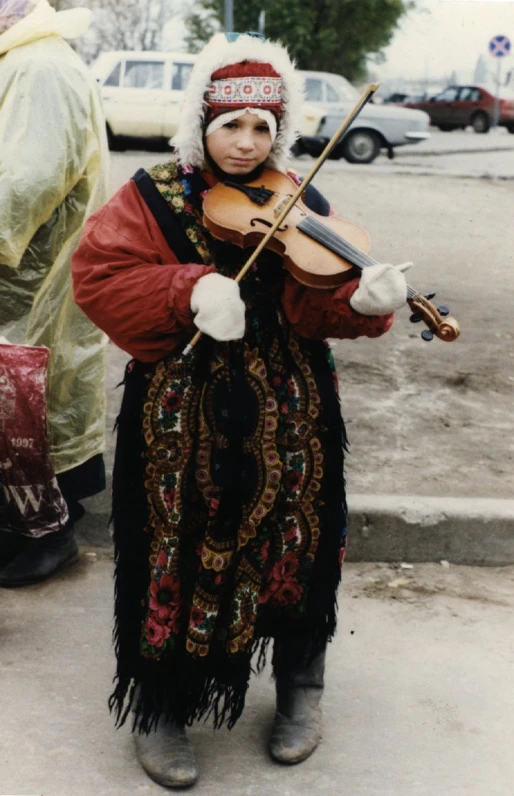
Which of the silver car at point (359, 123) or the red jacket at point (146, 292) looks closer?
the red jacket at point (146, 292)

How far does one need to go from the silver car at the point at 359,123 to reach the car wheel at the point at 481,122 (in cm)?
993

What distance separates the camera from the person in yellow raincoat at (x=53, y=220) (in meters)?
3.20

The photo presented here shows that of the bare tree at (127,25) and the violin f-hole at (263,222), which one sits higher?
the violin f-hole at (263,222)

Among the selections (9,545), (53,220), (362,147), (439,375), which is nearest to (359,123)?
(362,147)

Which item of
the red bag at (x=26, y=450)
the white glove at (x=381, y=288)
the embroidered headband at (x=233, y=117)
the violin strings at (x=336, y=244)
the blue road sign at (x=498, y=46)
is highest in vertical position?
the embroidered headband at (x=233, y=117)

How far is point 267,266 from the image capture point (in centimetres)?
249

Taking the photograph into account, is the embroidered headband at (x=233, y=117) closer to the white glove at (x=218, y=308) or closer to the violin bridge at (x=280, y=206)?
the violin bridge at (x=280, y=206)

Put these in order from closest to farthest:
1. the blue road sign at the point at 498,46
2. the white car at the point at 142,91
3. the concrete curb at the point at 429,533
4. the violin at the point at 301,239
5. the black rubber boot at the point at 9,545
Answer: the violin at the point at 301,239, the black rubber boot at the point at 9,545, the concrete curb at the point at 429,533, the white car at the point at 142,91, the blue road sign at the point at 498,46

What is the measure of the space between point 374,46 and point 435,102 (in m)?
3.74

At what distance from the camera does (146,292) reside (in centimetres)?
230

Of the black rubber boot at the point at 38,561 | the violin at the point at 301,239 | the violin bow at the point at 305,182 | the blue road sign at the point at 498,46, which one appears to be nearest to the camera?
the violin bow at the point at 305,182

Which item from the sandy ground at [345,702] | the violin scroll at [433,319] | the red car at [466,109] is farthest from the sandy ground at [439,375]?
the red car at [466,109]

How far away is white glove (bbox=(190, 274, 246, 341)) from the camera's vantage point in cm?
219

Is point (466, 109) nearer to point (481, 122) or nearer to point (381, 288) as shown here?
point (481, 122)
